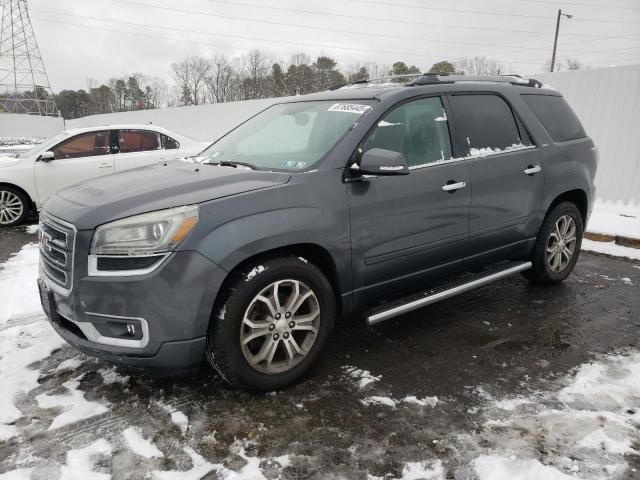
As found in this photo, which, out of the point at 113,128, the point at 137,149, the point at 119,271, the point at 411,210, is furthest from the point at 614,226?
the point at 113,128

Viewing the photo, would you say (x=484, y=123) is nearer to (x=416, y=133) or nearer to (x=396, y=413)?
(x=416, y=133)

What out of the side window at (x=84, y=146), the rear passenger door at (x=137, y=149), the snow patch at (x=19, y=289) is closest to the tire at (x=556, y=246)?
the snow patch at (x=19, y=289)

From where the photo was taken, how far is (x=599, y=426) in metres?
2.67

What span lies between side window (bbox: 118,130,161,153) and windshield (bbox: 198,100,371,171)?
5132mm

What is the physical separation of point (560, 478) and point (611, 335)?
205 centimetres

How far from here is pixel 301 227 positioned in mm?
2904

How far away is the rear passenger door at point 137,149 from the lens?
8.55 metres

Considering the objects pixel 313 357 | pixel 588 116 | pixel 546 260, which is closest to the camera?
pixel 313 357

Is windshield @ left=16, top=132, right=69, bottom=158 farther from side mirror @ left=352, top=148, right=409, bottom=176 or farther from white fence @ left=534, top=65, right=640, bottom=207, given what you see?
white fence @ left=534, top=65, right=640, bottom=207

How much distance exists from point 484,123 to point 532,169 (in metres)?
0.64

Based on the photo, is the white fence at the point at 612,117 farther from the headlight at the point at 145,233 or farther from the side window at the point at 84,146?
the side window at the point at 84,146

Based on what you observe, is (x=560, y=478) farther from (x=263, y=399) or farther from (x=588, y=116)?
(x=588, y=116)

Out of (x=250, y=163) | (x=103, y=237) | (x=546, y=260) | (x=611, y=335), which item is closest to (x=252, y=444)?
(x=103, y=237)

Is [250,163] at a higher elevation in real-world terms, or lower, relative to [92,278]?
higher
